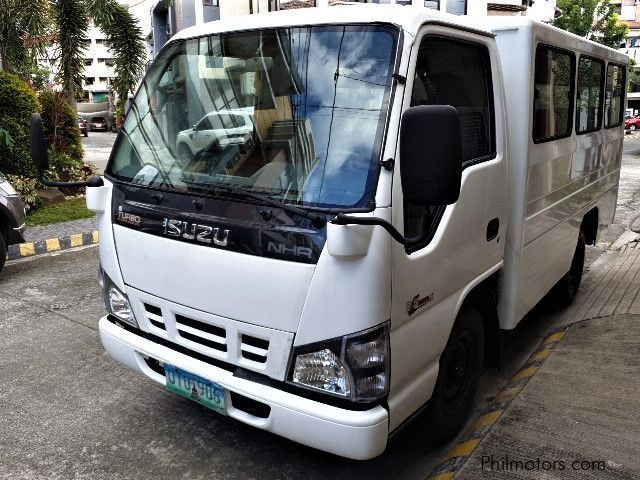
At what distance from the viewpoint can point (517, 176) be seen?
334 cm

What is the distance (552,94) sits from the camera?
3.83m

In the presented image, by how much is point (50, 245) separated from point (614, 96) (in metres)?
6.70

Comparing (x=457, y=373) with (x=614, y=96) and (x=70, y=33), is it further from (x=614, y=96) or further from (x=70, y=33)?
(x=70, y=33)

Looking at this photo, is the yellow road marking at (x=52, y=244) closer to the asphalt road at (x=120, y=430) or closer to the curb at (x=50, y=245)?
the curb at (x=50, y=245)

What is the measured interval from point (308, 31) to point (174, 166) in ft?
2.92

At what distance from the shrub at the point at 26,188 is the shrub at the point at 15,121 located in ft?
0.48

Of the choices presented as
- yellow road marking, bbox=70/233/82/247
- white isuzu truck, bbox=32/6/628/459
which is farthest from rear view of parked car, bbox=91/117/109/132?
white isuzu truck, bbox=32/6/628/459

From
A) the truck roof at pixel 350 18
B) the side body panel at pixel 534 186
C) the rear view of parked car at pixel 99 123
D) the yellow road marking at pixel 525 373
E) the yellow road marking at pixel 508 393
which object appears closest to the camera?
the truck roof at pixel 350 18

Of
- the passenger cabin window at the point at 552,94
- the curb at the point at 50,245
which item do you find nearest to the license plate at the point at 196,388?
the passenger cabin window at the point at 552,94

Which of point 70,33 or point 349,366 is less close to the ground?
point 70,33

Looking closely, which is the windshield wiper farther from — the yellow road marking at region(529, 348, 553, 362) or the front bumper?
the yellow road marking at region(529, 348, 553, 362)

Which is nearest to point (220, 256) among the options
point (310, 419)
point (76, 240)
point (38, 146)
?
point (310, 419)

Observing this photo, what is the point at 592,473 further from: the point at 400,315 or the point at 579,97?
the point at 579,97

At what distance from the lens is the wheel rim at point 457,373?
3049 mm
